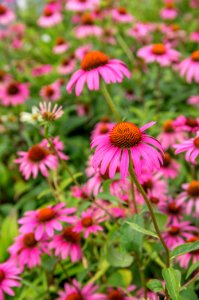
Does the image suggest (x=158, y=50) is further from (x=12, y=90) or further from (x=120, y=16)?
(x=120, y=16)

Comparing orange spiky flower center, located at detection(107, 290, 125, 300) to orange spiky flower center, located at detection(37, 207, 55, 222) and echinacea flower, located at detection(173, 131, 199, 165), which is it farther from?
echinacea flower, located at detection(173, 131, 199, 165)

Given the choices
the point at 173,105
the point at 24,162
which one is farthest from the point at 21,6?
the point at 24,162

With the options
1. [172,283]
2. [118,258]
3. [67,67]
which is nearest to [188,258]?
[118,258]

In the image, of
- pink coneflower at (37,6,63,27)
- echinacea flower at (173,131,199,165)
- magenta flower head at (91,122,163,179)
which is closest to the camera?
→ magenta flower head at (91,122,163,179)

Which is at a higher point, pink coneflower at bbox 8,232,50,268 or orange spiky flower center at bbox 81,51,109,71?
orange spiky flower center at bbox 81,51,109,71

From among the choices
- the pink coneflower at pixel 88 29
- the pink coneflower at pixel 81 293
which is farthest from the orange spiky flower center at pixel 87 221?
the pink coneflower at pixel 88 29

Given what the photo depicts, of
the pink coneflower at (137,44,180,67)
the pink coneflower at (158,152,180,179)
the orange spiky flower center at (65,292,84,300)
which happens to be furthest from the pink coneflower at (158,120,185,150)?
the orange spiky flower center at (65,292,84,300)

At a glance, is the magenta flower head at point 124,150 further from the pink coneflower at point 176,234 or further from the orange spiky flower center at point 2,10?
the orange spiky flower center at point 2,10
